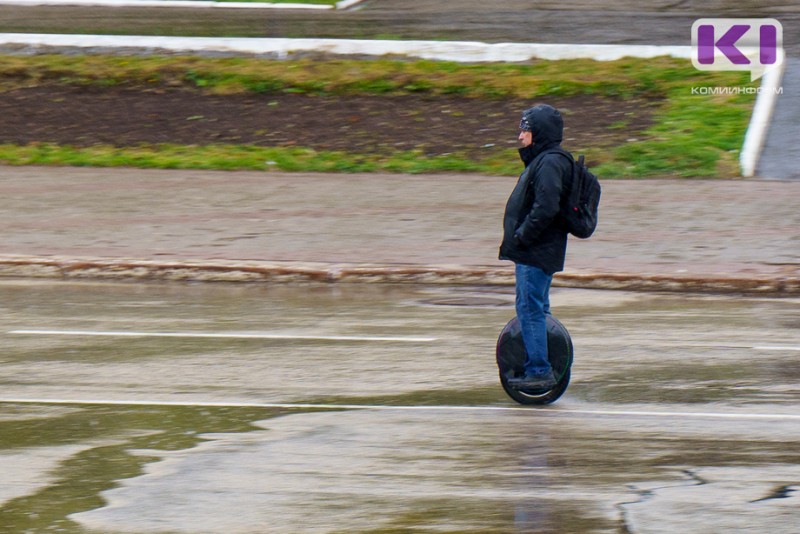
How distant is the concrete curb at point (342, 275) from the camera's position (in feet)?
40.7

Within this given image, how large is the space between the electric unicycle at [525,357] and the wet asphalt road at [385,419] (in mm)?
110

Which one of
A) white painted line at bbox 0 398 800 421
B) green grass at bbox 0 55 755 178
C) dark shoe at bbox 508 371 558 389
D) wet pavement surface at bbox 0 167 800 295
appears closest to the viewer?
white painted line at bbox 0 398 800 421

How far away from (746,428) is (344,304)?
509 cm

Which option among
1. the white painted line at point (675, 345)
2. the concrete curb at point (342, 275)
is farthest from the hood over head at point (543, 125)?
the concrete curb at point (342, 275)

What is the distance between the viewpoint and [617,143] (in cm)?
1845

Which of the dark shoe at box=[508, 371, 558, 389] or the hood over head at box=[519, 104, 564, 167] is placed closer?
the hood over head at box=[519, 104, 564, 167]

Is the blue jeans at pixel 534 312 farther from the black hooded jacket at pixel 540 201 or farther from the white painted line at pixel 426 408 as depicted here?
the white painted line at pixel 426 408

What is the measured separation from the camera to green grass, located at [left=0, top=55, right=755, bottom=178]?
1805 centimetres

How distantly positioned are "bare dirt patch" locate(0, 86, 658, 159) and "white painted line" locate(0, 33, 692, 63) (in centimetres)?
218

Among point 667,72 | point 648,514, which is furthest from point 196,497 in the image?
point 667,72

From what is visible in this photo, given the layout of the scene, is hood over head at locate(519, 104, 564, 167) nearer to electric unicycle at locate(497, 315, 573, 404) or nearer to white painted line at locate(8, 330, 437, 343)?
electric unicycle at locate(497, 315, 573, 404)

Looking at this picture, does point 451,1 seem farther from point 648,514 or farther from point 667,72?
point 648,514

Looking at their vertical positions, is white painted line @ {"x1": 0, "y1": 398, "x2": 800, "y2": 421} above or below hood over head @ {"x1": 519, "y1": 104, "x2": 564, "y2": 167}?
below

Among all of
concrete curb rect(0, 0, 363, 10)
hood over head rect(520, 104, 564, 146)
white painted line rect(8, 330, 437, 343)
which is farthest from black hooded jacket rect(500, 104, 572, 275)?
concrete curb rect(0, 0, 363, 10)
